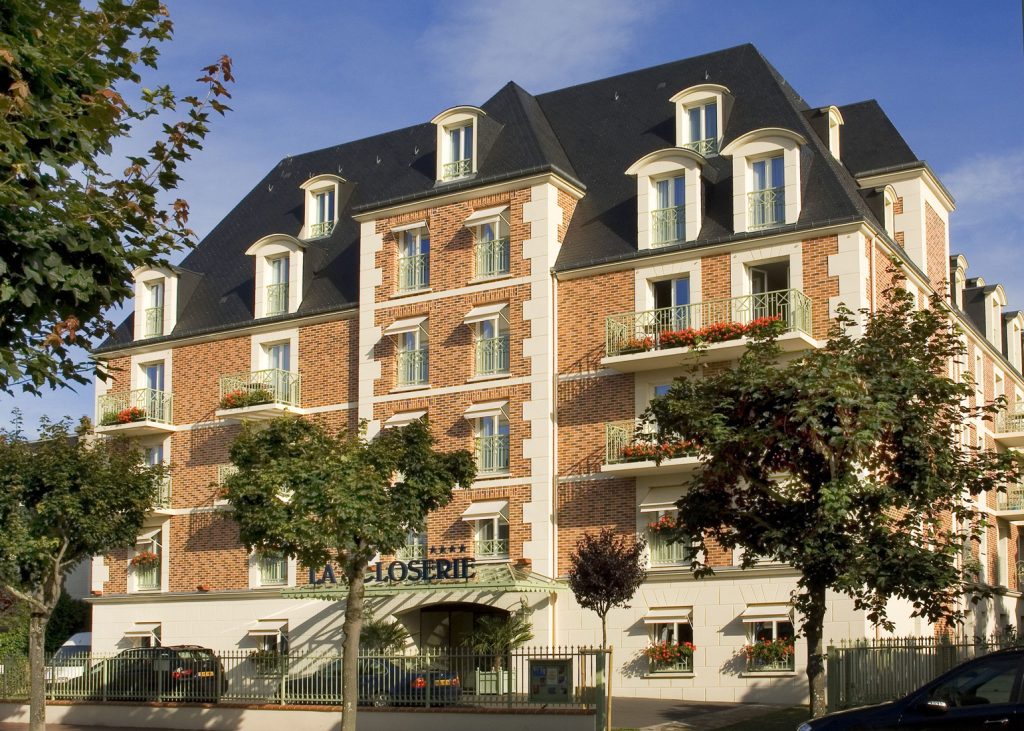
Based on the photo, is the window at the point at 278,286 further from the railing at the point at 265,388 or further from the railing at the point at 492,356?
the railing at the point at 492,356

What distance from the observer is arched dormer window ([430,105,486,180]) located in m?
36.7

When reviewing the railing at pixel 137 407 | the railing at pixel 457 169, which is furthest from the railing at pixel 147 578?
the railing at pixel 457 169

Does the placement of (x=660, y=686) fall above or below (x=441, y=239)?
below

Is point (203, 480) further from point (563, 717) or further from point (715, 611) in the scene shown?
point (563, 717)

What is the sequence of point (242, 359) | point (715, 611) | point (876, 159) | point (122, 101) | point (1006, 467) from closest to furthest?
1. point (122, 101)
2. point (1006, 467)
3. point (715, 611)
4. point (876, 159)
5. point (242, 359)

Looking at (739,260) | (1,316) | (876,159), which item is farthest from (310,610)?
(1,316)

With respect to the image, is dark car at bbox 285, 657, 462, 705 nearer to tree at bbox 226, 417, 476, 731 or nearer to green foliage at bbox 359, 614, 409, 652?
tree at bbox 226, 417, 476, 731

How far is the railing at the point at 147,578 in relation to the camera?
40469mm

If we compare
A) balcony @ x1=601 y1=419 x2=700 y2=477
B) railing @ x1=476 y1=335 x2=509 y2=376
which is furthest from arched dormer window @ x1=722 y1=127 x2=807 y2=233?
railing @ x1=476 y1=335 x2=509 y2=376

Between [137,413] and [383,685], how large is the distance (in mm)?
17880

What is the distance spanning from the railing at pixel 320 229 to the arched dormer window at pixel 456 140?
201 inches

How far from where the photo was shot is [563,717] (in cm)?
2281

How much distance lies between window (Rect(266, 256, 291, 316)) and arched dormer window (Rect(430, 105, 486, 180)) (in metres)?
5.81

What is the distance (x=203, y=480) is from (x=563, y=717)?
1971cm
